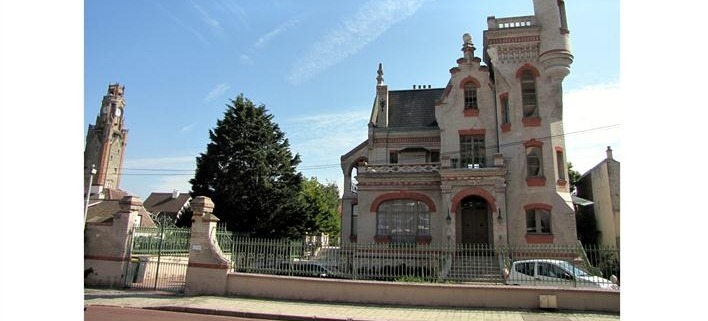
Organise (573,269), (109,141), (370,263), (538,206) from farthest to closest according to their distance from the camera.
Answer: (109,141) → (538,206) → (370,263) → (573,269)

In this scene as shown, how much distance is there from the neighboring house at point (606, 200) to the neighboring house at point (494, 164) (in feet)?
20.4

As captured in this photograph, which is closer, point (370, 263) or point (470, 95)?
point (370, 263)

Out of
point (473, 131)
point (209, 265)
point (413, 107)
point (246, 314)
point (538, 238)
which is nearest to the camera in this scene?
point (246, 314)

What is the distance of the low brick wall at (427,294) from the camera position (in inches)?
474

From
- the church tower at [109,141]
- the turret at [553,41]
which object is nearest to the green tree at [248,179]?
the turret at [553,41]

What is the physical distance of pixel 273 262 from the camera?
14914 millimetres

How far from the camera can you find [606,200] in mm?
28453

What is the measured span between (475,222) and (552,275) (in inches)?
410

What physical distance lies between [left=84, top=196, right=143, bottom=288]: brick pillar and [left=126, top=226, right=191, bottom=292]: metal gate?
0.28 m

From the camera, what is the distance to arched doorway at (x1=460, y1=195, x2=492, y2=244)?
24.1m

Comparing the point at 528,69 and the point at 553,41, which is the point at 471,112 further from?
the point at 553,41

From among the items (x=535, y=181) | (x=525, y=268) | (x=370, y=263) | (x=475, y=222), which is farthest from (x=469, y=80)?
(x=370, y=263)

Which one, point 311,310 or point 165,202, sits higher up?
point 165,202
